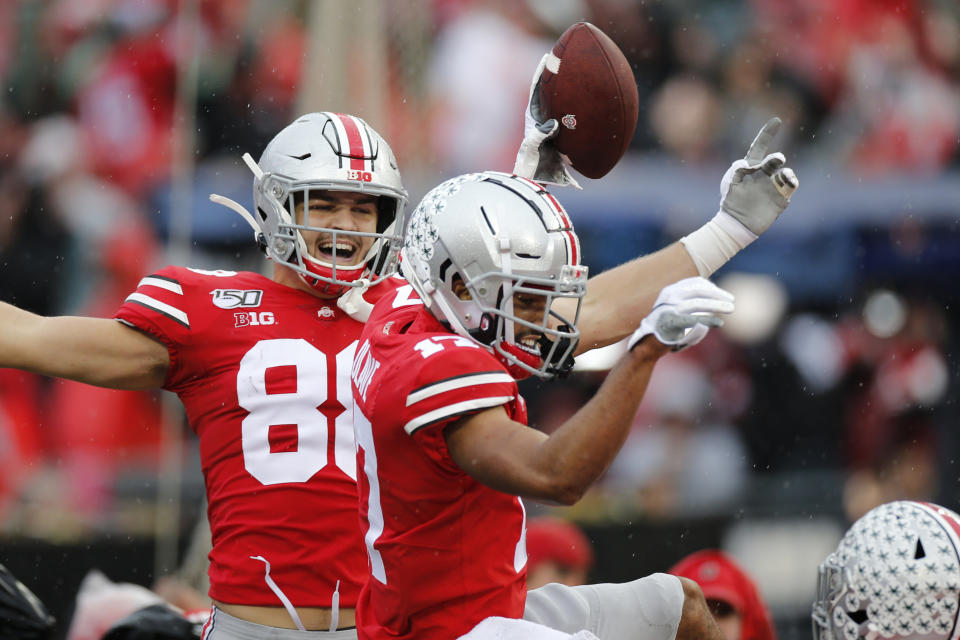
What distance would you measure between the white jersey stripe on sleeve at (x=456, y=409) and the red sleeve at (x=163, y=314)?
1.05 meters

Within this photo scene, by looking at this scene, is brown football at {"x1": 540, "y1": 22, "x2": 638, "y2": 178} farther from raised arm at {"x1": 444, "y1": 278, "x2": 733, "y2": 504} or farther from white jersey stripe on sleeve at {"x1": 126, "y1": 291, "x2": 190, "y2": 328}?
raised arm at {"x1": 444, "y1": 278, "x2": 733, "y2": 504}

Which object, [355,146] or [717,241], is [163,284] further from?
[717,241]

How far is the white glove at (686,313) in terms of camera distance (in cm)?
233

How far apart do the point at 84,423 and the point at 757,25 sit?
507cm

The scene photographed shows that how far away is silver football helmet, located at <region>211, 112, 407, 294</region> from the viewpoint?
3.39 metres

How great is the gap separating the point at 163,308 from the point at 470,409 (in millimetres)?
1163

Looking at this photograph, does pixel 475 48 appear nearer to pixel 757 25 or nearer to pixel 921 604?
pixel 757 25

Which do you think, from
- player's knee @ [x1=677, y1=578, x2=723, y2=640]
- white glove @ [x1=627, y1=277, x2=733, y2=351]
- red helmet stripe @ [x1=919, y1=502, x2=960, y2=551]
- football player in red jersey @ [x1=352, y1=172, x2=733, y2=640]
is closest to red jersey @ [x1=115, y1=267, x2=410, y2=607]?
football player in red jersey @ [x1=352, y1=172, x2=733, y2=640]

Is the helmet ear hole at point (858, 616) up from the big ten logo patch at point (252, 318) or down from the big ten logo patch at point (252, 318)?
down

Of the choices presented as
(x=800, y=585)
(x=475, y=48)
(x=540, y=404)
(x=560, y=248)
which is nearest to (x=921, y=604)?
(x=560, y=248)

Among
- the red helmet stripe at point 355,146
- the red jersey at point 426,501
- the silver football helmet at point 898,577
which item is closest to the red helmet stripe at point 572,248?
the red jersey at point 426,501

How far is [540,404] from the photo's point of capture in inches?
306

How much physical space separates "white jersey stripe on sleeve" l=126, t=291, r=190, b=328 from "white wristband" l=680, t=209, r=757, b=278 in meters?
1.32

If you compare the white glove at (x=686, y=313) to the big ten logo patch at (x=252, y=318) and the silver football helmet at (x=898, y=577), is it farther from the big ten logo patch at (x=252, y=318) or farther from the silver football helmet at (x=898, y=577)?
the big ten logo patch at (x=252, y=318)
